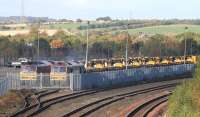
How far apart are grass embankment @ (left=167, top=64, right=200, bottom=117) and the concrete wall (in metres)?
18.6

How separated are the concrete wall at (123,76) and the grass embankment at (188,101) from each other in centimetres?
1856

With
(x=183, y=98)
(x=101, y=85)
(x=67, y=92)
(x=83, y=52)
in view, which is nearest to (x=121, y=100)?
(x=67, y=92)

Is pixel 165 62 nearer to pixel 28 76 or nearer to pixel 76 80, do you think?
pixel 76 80

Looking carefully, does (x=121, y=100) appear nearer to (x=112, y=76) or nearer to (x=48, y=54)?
(x=112, y=76)

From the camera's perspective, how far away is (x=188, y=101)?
22484 mm

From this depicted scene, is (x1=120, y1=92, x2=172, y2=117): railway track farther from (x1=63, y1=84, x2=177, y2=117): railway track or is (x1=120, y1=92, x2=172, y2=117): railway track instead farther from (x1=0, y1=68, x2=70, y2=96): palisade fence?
(x1=0, y1=68, x2=70, y2=96): palisade fence

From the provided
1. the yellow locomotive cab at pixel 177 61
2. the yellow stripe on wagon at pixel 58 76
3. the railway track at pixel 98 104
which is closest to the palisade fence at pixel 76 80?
the yellow stripe on wagon at pixel 58 76

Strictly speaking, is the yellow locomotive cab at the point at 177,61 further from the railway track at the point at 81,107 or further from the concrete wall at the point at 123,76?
the railway track at the point at 81,107

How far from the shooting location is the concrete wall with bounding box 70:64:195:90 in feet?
141

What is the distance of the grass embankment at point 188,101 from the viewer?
2138 centimetres

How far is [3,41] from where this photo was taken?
352 ft

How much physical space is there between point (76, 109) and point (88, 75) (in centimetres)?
1315

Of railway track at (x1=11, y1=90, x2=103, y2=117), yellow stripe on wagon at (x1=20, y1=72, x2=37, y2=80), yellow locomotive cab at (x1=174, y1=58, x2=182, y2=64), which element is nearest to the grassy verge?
railway track at (x1=11, y1=90, x2=103, y2=117)

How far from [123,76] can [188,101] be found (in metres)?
28.0
